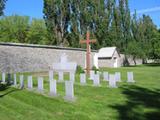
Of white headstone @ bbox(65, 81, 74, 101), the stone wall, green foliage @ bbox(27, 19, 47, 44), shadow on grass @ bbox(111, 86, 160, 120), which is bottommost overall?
shadow on grass @ bbox(111, 86, 160, 120)

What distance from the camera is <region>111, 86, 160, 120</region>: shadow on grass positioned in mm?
7511

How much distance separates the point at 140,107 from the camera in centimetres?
862

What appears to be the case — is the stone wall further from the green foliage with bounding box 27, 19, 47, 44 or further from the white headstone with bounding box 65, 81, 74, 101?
the green foliage with bounding box 27, 19, 47, 44

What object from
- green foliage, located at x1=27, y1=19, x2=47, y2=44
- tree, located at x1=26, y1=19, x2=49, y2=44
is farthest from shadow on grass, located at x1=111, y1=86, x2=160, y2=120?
green foliage, located at x1=27, y1=19, x2=47, y2=44

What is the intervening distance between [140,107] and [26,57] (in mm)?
20743

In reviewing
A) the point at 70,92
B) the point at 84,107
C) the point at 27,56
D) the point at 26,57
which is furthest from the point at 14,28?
the point at 84,107

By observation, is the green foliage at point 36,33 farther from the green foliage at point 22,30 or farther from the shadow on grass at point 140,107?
the shadow on grass at point 140,107

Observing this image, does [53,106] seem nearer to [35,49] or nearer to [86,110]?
[86,110]

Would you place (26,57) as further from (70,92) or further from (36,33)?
(36,33)

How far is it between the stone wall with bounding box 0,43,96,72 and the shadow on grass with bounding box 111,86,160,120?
1740cm

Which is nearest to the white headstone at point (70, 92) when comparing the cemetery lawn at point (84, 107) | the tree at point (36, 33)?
the cemetery lawn at point (84, 107)

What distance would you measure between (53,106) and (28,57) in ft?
65.2

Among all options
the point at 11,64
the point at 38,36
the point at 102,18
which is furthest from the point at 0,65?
the point at 38,36

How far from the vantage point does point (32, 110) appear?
27.4 feet
